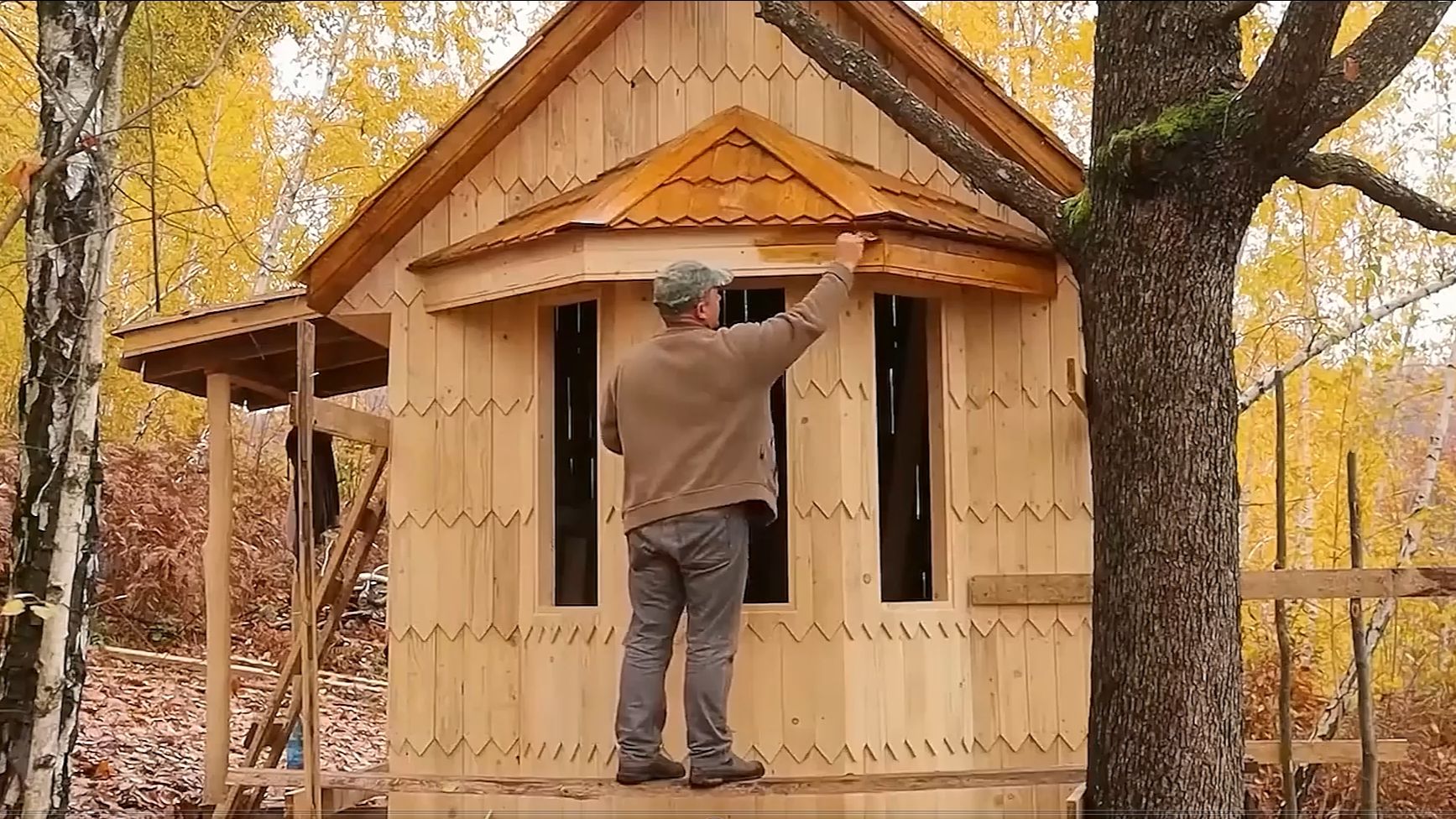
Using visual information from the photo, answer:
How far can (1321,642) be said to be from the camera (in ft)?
34.8

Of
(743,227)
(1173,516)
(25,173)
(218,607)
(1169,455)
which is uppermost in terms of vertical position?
(25,173)

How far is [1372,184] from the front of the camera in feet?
16.5

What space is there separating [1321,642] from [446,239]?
754 cm

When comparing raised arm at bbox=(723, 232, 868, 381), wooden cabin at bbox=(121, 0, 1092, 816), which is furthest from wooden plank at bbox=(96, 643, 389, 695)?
raised arm at bbox=(723, 232, 868, 381)

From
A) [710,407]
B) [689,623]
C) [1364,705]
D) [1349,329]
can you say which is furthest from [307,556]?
[1349,329]

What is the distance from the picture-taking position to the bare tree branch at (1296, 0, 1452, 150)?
4.31 meters

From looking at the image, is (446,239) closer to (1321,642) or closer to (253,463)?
(1321,642)

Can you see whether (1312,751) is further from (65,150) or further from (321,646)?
(65,150)

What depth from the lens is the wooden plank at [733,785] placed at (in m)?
5.20

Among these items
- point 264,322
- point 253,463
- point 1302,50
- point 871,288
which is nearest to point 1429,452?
point 871,288

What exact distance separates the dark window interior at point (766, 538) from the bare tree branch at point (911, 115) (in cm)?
175

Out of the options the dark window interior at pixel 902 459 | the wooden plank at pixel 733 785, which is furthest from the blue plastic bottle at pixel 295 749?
the dark window interior at pixel 902 459

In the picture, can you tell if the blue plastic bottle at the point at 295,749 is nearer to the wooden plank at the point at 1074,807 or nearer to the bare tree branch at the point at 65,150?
the bare tree branch at the point at 65,150

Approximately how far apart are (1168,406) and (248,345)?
5.05 meters
